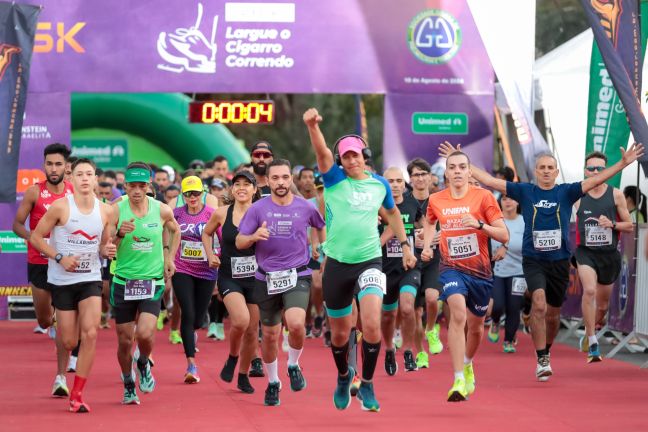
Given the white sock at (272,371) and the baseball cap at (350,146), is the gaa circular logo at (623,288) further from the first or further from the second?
the baseball cap at (350,146)

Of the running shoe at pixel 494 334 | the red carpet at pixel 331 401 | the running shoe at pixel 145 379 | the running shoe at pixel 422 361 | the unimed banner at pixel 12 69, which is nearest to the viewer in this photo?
the red carpet at pixel 331 401

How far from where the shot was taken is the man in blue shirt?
13.0m

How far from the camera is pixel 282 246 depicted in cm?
1091

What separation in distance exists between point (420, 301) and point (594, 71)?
3.76m

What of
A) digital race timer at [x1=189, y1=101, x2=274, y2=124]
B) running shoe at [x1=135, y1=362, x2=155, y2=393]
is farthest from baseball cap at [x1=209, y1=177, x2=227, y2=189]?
running shoe at [x1=135, y1=362, x2=155, y2=393]

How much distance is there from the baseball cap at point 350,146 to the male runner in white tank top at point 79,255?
6.82 feet

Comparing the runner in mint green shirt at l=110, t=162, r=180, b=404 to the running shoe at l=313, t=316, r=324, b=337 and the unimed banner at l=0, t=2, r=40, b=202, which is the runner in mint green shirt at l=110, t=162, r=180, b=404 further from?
the running shoe at l=313, t=316, r=324, b=337

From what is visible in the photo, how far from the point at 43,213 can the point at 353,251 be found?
3.80 meters

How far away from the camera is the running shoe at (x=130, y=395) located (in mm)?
11047

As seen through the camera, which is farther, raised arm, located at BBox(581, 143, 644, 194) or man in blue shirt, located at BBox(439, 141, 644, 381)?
man in blue shirt, located at BBox(439, 141, 644, 381)

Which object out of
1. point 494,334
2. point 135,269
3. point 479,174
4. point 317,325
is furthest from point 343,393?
point 317,325

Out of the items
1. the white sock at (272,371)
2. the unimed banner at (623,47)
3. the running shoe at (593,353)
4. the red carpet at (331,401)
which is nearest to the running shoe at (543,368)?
the red carpet at (331,401)

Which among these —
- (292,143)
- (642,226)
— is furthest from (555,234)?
(292,143)

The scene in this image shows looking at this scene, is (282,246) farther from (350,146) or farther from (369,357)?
(369,357)
